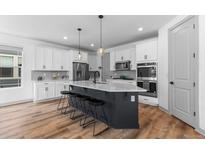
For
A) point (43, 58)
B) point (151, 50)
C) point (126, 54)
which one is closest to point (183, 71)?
point (151, 50)

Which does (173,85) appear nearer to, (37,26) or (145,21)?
(145,21)

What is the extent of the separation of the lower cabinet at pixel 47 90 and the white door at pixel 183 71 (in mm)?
4601

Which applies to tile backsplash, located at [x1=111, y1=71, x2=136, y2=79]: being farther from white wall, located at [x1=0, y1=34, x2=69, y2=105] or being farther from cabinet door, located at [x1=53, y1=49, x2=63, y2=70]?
white wall, located at [x1=0, y1=34, x2=69, y2=105]

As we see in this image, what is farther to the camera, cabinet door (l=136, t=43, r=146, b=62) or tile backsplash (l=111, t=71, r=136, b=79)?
tile backsplash (l=111, t=71, r=136, b=79)

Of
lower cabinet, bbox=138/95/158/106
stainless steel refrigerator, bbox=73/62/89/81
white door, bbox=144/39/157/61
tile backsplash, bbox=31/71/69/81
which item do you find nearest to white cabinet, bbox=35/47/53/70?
tile backsplash, bbox=31/71/69/81

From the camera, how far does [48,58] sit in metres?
4.99

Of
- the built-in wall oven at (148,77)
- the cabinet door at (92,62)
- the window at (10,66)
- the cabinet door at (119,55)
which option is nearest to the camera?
the built-in wall oven at (148,77)

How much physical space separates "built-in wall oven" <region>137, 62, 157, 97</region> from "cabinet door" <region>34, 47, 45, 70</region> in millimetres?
4211

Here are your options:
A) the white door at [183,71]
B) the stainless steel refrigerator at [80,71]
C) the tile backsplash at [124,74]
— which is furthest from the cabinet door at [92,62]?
the white door at [183,71]

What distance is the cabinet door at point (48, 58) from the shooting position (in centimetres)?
492

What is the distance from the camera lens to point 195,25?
7.70 feet

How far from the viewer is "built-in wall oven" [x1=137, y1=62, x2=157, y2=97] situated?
3.91 meters

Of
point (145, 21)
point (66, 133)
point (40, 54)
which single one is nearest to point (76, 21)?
point (145, 21)

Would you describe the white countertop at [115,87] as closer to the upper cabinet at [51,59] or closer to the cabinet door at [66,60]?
the upper cabinet at [51,59]
